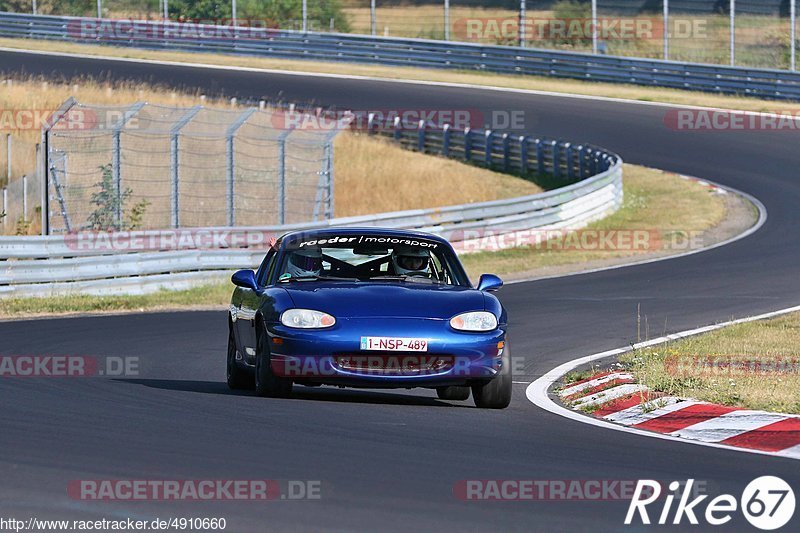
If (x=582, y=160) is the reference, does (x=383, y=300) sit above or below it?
above

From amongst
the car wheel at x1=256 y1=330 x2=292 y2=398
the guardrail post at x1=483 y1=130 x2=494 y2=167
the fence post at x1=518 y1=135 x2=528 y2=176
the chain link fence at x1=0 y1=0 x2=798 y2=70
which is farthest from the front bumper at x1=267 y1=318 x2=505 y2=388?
the chain link fence at x1=0 y1=0 x2=798 y2=70

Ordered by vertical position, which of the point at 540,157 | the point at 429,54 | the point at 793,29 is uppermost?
the point at 793,29

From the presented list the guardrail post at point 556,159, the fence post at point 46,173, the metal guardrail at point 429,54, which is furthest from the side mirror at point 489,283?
the metal guardrail at point 429,54

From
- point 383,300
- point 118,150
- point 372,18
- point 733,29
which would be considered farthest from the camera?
point 372,18

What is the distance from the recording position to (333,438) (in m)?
8.34

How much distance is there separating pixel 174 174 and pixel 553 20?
1281 inches

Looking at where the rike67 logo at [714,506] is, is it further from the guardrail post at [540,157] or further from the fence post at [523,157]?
the fence post at [523,157]

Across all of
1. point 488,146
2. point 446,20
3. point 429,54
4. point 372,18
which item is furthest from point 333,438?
point 372,18

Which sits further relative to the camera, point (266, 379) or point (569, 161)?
point (569, 161)

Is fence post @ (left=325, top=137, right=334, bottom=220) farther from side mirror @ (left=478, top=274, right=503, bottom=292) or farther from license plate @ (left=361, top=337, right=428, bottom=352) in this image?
license plate @ (left=361, top=337, right=428, bottom=352)

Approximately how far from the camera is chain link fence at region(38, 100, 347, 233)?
2302 cm

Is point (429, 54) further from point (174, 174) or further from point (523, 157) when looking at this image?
point (174, 174)

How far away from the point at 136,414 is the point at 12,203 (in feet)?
60.4

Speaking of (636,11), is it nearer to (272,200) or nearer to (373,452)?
(272,200)
